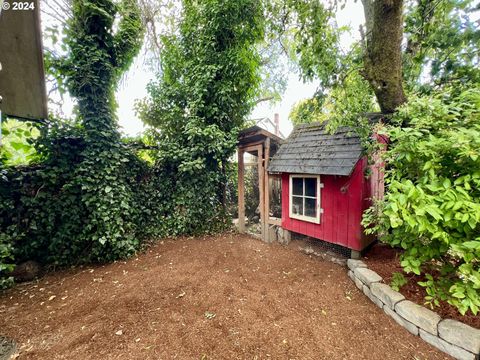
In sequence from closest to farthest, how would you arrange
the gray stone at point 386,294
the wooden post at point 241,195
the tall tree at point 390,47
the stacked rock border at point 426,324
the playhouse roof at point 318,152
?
the stacked rock border at point 426,324 → the gray stone at point 386,294 → the tall tree at point 390,47 → the playhouse roof at point 318,152 → the wooden post at point 241,195

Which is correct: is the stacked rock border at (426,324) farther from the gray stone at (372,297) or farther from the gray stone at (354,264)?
the gray stone at (354,264)

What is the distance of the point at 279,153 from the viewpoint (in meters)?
4.67

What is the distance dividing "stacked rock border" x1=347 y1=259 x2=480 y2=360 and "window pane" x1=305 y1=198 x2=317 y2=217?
1.47 meters

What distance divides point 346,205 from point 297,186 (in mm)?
1030

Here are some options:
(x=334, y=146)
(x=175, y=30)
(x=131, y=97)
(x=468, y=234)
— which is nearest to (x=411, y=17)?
(x=334, y=146)

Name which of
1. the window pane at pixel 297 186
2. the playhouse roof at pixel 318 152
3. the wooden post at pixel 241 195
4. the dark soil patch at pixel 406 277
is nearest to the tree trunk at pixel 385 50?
the playhouse roof at pixel 318 152

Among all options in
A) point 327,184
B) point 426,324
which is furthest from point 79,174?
point 426,324

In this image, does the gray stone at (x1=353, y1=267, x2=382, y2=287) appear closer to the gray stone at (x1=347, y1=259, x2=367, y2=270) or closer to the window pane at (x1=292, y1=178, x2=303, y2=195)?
the gray stone at (x1=347, y1=259, x2=367, y2=270)

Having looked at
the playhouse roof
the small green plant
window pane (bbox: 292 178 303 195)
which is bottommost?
the small green plant

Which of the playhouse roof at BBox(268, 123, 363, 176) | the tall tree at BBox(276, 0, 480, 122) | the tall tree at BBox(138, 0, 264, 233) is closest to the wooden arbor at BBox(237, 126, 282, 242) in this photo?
the playhouse roof at BBox(268, 123, 363, 176)

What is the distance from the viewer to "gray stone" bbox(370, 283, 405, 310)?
7.59 feet

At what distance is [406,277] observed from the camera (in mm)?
2725

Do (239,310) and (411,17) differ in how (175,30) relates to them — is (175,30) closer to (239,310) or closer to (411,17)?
(411,17)

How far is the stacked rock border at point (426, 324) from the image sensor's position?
5.83 ft
